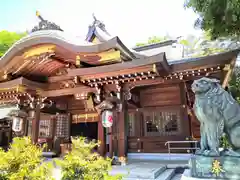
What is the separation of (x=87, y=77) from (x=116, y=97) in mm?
1342

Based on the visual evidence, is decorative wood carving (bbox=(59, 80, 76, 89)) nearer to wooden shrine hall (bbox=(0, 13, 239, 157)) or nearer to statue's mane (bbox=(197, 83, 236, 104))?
wooden shrine hall (bbox=(0, 13, 239, 157))

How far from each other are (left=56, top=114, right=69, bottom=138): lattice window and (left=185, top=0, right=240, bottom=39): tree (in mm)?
7979

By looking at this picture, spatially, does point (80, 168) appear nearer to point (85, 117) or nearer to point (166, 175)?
point (166, 175)

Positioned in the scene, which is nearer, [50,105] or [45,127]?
[50,105]

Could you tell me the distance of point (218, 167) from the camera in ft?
12.5

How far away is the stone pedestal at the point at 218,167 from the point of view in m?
3.73

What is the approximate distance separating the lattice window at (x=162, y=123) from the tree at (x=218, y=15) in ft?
11.8

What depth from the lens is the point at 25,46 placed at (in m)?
7.43

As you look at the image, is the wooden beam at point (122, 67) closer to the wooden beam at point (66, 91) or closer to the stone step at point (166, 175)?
the wooden beam at point (66, 91)

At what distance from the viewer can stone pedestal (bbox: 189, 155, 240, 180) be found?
3.73 metres

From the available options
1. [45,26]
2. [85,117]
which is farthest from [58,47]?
[85,117]

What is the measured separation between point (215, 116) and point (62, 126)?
8.68 m

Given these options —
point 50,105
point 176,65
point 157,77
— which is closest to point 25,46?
point 50,105

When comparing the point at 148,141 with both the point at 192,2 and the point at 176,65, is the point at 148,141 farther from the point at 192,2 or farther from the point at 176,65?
the point at 192,2
